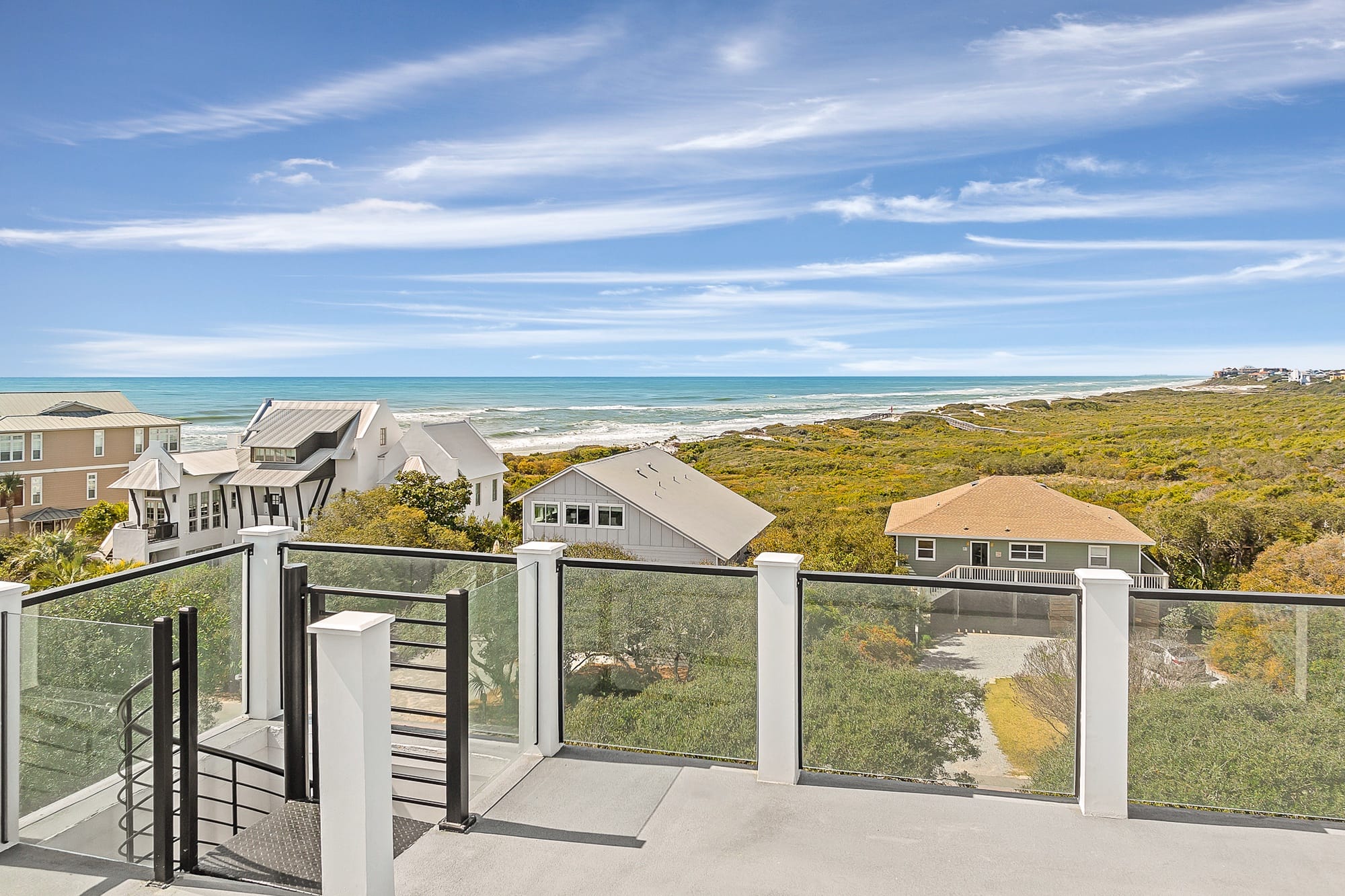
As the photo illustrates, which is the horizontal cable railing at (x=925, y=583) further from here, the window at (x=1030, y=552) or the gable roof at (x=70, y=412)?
the gable roof at (x=70, y=412)

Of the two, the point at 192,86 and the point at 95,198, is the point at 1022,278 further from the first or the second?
the point at 95,198

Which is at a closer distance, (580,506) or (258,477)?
(580,506)

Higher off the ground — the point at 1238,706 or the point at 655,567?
the point at 655,567

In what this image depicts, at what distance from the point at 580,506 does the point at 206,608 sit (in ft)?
64.2

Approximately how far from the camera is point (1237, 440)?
3644cm

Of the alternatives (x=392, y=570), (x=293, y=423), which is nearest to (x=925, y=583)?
(x=392, y=570)

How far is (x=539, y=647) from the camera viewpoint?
12.3ft

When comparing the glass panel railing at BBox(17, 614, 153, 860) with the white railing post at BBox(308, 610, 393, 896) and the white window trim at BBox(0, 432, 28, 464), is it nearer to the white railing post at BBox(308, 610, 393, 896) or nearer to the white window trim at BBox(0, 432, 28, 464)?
the white railing post at BBox(308, 610, 393, 896)

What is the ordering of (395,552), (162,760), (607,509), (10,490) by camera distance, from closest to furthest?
1. (162,760)
2. (395,552)
3. (607,509)
4. (10,490)

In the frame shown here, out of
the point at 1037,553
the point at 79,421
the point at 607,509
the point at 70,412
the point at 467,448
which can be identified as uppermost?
the point at 70,412

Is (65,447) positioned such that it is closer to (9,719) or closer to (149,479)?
(149,479)

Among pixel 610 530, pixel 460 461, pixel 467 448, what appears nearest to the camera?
pixel 610 530

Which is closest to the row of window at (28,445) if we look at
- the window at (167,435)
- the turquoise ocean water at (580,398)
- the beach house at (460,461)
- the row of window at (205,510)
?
the window at (167,435)

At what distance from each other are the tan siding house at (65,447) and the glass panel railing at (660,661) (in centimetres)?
3615
